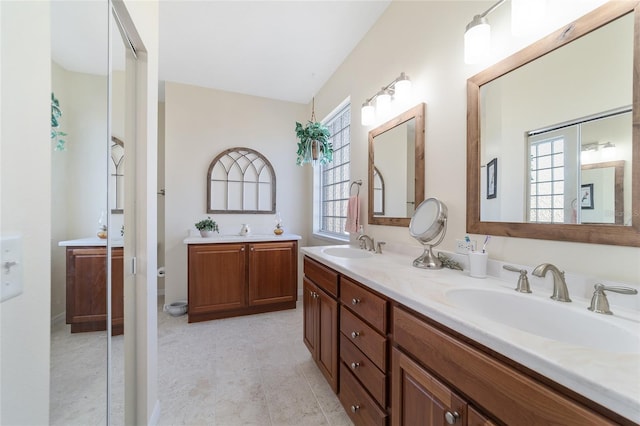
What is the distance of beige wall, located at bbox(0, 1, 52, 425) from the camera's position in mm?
407

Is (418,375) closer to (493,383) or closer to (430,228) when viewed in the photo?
(493,383)

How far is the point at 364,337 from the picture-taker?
1.21 meters

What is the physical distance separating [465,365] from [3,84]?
45.2 inches

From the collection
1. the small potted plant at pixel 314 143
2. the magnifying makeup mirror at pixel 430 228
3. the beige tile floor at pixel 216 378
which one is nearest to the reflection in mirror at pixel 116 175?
the beige tile floor at pixel 216 378

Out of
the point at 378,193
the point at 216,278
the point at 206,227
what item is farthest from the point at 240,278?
the point at 378,193

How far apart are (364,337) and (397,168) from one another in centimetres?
125

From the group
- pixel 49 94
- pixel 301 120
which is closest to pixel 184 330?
pixel 49 94

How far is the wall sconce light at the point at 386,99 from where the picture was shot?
67.7 inches

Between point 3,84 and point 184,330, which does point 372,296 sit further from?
point 184,330

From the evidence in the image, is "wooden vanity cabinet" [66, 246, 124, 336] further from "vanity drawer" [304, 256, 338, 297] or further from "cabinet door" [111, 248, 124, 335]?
"vanity drawer" [304, 256, 338, 297]

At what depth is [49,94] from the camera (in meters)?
0.52

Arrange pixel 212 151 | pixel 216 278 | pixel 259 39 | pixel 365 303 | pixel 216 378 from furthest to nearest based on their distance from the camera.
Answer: pixel 212 151, pixel 216 278, pixel 259 39, pixel 216 378, pixel 365 303

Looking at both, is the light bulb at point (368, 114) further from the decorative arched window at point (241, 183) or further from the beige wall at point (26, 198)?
the beige wall at point (26, 198)

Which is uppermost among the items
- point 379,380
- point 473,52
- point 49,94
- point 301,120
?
point 301,120
